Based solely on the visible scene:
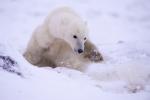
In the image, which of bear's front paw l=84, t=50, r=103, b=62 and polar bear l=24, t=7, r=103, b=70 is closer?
polar bear l=24, t=7, r=103, b=70

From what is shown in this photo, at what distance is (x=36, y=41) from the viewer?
18.3 feet

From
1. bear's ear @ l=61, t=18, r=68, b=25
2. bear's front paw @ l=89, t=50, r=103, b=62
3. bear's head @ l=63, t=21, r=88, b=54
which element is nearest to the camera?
bear's head @ l=63, t=21, r=88, b=54

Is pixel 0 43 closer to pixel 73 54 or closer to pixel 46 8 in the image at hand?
pixel 73 54

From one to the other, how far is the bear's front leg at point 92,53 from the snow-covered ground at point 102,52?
128 millimetres

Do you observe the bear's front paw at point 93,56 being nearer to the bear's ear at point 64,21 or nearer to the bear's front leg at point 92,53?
the bear's front leg at point 92,53

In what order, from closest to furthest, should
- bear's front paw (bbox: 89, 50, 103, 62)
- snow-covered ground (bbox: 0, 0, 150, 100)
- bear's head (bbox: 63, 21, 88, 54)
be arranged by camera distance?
snow-covered ground (bbox: 0, 0, 150, 100) < bear's head (bbox: 63, 21, 88, 54) < bear's front paw (bbox: 89, 50, 103, 62)

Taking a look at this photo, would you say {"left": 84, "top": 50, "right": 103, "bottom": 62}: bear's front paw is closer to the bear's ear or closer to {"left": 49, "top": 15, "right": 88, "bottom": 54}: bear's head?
{"left": 49, "top": 15, "right": 88, "bottom": 54}: bear's head

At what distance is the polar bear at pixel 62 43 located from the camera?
5062mm

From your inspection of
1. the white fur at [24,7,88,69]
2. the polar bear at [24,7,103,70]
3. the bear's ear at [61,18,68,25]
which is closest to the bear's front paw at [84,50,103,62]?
the polar bear at [24,7,103,70]

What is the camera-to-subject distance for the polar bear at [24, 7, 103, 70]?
5062 millimetres

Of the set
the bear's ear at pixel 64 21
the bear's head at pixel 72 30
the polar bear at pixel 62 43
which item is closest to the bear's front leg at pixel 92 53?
the polar bear at pixel 62 43

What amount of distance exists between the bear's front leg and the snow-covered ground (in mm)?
128

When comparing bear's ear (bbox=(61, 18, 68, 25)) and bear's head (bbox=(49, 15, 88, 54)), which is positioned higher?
bear's ear (bbox=(61, 18, 68, 25))

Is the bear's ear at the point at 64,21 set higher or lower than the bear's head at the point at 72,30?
higher
